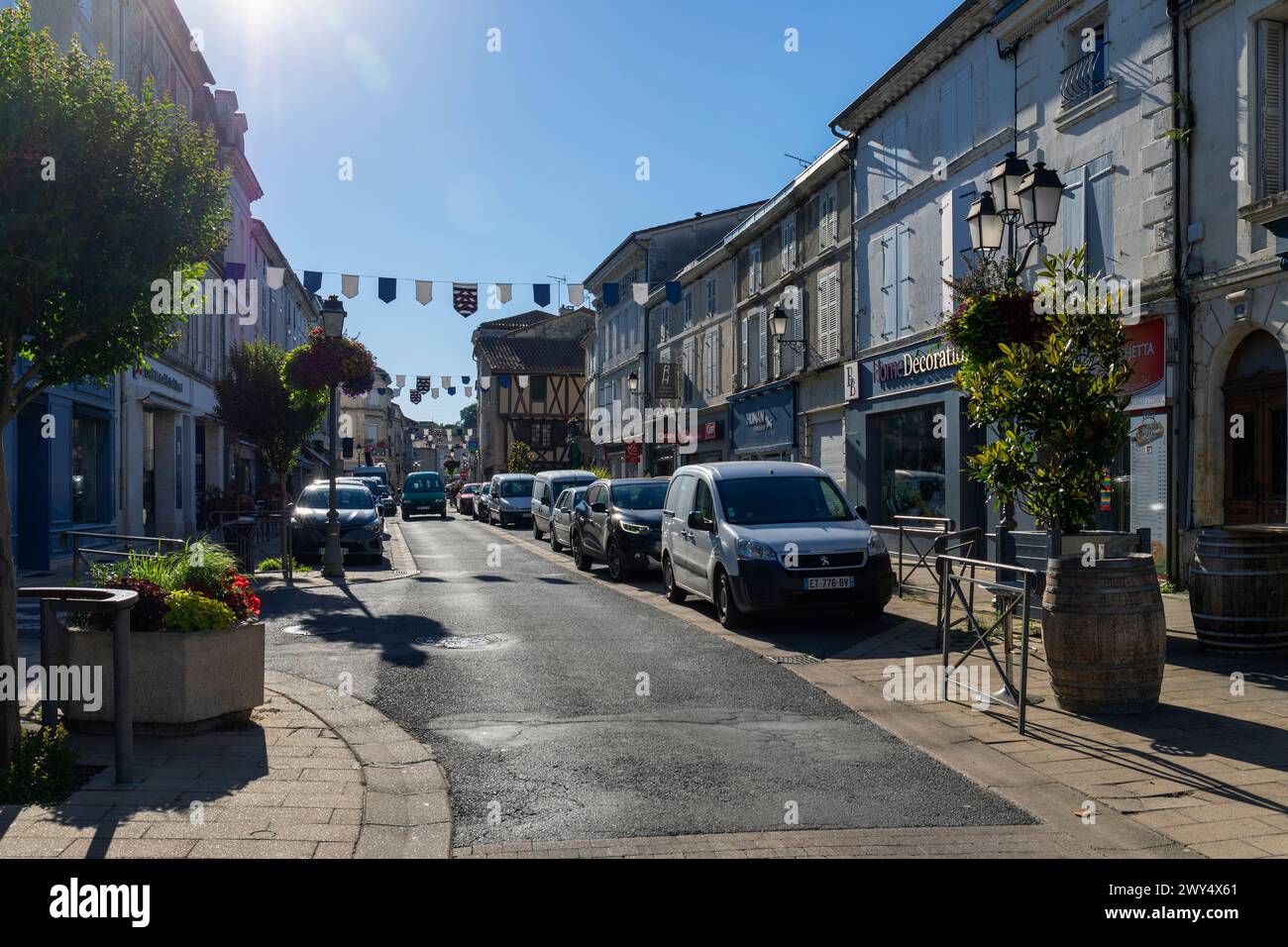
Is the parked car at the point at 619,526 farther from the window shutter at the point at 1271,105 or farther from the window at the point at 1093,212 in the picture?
the window shutter at the point at 1271,105

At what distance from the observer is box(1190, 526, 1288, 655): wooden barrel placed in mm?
7902

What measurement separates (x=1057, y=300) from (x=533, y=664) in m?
5.28

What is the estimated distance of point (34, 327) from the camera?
5.44 m

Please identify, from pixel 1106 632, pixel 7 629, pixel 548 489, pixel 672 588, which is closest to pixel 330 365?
pixel 672 588

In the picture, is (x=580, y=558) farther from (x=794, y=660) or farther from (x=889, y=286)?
(x=794, y=660)

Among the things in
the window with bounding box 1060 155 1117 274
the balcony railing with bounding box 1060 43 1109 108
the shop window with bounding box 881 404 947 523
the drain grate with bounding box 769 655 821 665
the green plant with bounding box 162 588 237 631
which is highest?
the balcony railing with bounding box 1060 43 1109 108

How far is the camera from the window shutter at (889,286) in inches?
834

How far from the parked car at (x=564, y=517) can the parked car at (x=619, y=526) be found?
8.70 feet

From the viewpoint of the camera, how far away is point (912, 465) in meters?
20.8

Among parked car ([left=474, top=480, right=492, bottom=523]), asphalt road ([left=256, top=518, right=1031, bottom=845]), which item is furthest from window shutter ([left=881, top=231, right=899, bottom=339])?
parked car ([left=474, top=480, right=492, bottom=523])

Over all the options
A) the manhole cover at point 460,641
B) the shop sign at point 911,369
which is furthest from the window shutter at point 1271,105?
the manhole cover at point 460,641

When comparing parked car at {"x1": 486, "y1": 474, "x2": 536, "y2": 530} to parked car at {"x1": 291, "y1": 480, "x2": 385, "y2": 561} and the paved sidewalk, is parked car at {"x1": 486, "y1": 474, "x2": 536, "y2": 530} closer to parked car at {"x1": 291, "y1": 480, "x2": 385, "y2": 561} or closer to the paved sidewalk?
parked car at {"x1": 291, "y1": 480, "x2": 385, "y2": 561}

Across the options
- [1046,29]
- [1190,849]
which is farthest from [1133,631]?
[1046,29]

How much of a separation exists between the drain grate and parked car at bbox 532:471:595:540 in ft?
58.7
